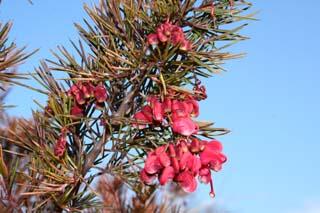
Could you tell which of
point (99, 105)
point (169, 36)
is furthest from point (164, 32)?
point (99, 105)

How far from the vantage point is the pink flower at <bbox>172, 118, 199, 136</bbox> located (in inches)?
20.7

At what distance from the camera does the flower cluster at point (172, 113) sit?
20.8 inches

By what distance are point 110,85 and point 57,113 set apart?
0.08m

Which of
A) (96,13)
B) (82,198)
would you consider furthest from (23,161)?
(96,13)

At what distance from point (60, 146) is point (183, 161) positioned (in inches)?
5.8

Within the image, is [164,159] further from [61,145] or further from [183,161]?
[61,145]

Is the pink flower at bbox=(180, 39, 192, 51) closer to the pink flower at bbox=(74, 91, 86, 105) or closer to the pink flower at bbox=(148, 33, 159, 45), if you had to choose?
the pink flower at bbox=(148, 33, 159, 45)

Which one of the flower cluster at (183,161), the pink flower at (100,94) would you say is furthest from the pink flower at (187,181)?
the pink flower at (100,94)

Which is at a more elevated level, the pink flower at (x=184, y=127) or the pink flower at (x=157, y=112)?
the pink flower at (x=157, y=112)

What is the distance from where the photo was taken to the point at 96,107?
1.99 feet

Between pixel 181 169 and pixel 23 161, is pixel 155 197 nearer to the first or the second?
pixel 23 161

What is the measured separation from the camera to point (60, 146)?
1.89 feet

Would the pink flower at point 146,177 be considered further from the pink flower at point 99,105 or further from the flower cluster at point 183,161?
the pink flower at point 99,105

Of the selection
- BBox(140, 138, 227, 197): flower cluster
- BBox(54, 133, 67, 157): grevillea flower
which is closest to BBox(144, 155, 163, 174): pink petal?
BBox(140, 138, 227, 197): flower cluster
